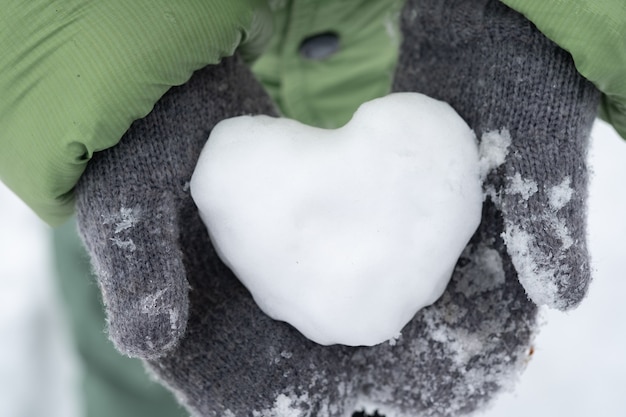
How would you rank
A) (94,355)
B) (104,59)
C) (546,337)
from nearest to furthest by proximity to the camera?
(104,59) < (94,355) < (546,337)

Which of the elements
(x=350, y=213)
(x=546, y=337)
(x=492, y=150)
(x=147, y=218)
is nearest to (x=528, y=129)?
(x=492, y=150)

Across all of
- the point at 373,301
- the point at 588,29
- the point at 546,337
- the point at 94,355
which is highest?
the point at 588,29

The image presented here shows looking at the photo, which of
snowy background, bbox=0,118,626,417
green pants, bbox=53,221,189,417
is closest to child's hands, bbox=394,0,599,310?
snowy background, bbox=0,118,626,417

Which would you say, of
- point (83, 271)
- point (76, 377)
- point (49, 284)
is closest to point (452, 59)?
point (83, 271)

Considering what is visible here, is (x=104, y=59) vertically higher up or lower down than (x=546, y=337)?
higher up

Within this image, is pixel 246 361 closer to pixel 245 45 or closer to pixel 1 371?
pixel 245 45

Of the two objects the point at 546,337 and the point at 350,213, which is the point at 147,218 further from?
the point at 546,337
